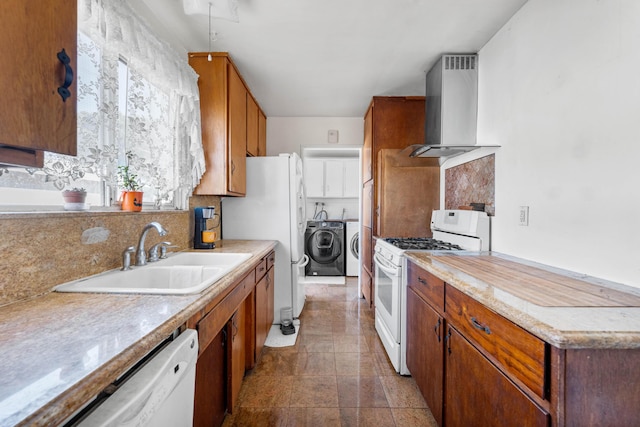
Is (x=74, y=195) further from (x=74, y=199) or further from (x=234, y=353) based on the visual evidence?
(x=234, y=353)

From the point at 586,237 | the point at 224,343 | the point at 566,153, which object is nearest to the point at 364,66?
the point at 566,153

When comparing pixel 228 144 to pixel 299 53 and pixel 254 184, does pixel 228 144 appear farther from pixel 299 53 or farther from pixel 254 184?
pixel 299 53

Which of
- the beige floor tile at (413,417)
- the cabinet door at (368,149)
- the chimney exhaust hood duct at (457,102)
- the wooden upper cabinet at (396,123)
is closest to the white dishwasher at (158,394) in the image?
the beige floor tile at (413,417)

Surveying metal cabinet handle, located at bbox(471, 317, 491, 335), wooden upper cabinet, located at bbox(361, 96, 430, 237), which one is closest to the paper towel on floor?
wooden upper cabinet, located at bbox(361, 96, 430, 237)

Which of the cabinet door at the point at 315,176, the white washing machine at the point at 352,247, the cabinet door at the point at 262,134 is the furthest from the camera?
the cabinet door at the point at 315,176

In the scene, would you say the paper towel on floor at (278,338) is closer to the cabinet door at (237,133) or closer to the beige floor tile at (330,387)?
the beige floor tile at (330,387)

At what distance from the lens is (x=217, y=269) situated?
154cm

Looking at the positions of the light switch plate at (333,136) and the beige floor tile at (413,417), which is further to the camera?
the light switch plate at (333,136)

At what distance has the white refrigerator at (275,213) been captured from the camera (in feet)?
8.91

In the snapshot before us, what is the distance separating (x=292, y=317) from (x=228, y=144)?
170 cm

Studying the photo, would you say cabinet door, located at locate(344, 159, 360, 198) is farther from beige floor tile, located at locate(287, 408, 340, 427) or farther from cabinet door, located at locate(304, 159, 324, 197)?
beige floor tile, located at locate(287, 408, 340, 427)

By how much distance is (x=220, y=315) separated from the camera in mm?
1217

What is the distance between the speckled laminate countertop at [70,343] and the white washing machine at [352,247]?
3646 mm

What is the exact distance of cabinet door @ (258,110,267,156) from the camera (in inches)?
129
